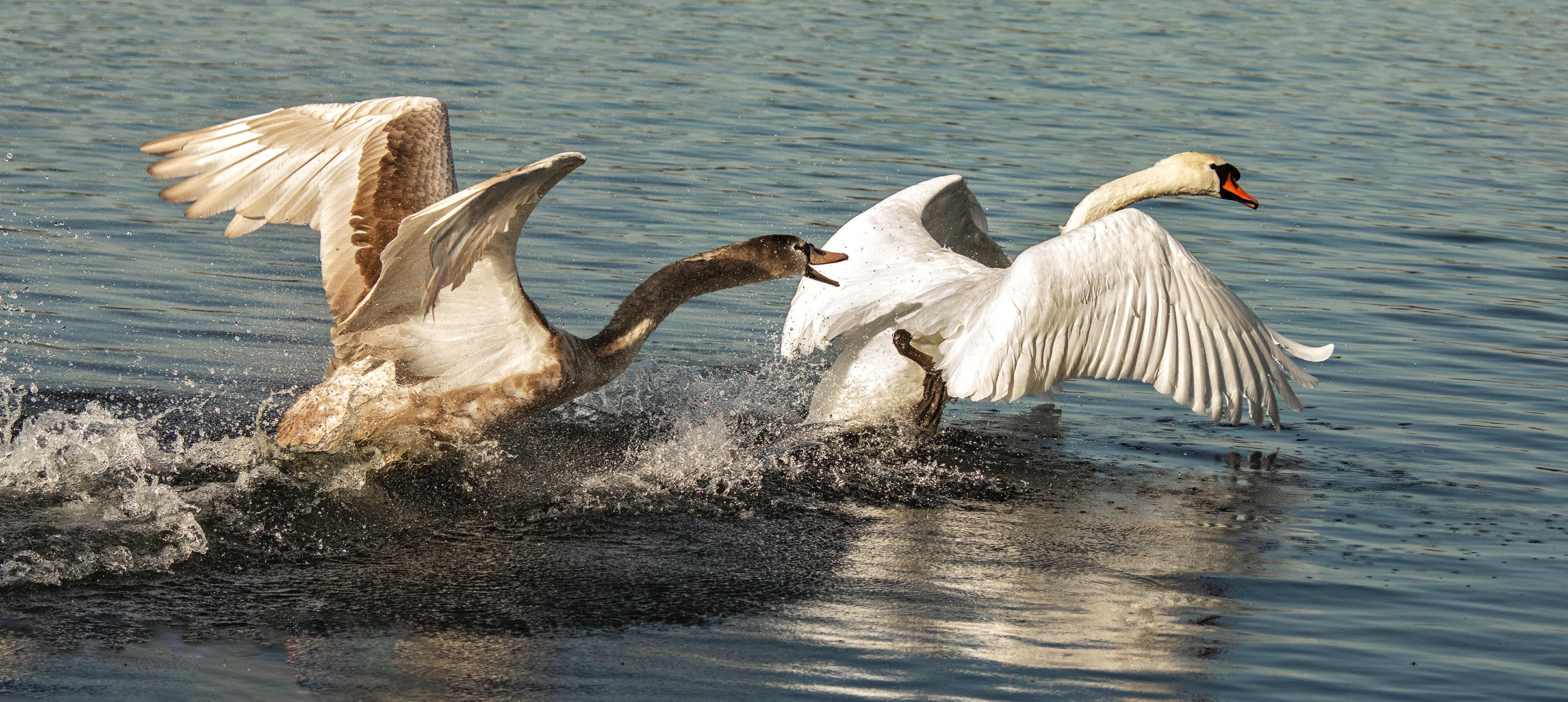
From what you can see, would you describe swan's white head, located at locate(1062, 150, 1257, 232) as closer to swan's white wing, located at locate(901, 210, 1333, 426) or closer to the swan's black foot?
the swan's black foot

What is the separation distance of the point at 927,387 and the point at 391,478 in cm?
230

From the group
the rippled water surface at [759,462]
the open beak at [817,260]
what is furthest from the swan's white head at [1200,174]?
the open beak at [817,260]

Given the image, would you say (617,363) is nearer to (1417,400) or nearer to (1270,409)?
(1270,409)

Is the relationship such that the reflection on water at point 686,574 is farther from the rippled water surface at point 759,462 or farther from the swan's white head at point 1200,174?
the swan's white head at point 1200,174

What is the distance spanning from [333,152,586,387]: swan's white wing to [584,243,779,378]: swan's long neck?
0.26 meters

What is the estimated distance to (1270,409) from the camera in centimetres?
636

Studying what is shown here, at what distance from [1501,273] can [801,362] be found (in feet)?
17.0

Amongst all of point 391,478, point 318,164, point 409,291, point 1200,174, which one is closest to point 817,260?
point 409,291

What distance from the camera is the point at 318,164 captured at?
21.2 feet

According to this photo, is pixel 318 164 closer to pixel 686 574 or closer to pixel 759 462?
pixel 759 462

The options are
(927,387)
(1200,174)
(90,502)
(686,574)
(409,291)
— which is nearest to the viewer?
(686,574)

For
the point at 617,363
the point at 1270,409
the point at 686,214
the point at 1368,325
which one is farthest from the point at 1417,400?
the point at 686,214

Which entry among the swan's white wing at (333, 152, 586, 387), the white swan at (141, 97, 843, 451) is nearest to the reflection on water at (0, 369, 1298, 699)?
the white swan at (141, 97, 843, 451)

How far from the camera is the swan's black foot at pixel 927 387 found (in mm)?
6715
